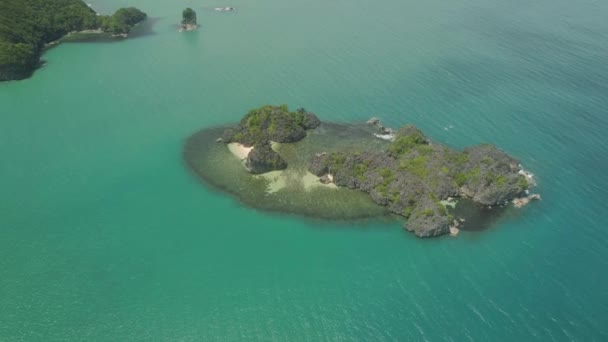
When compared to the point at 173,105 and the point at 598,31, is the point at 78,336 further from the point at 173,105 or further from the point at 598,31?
the point at 598,31

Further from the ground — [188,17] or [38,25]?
[188,17]

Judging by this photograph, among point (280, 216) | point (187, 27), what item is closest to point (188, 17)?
point (187, 27)

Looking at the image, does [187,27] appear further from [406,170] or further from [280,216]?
[406,170]

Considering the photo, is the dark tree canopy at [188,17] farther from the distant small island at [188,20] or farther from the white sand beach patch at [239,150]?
the white sand beach patch at [239,150]

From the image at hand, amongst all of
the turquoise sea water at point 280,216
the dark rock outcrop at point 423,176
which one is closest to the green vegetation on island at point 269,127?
the turquoise sea water at point 280,216

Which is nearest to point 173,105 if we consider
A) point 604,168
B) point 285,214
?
point 285,214
